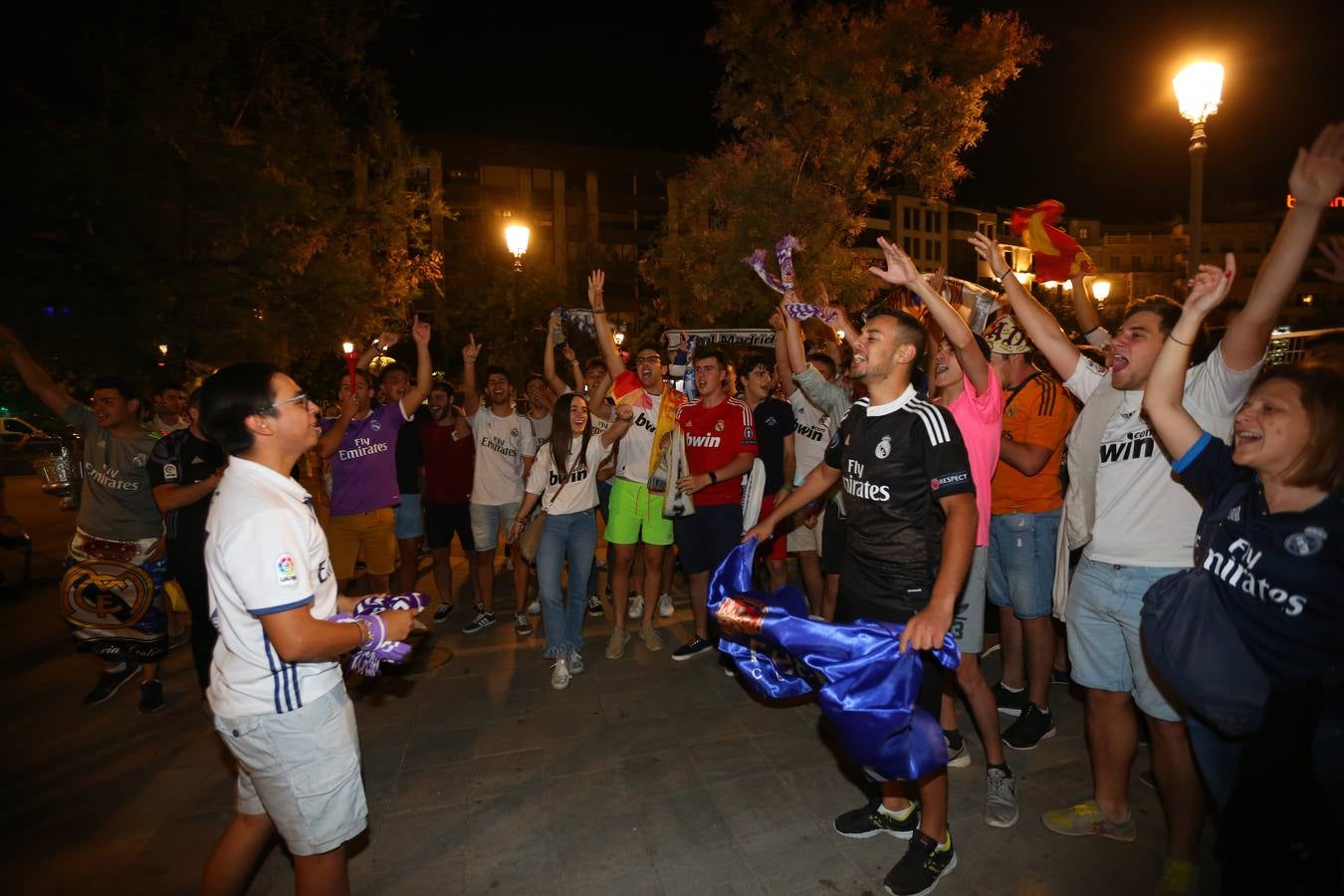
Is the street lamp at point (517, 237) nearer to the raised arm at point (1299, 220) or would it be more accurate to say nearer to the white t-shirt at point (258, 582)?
the white t-shirt at point (258, 582)

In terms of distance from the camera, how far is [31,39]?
8.86 meters

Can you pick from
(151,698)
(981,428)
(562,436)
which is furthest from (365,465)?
(981,428)

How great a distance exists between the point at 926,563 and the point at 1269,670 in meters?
1.16

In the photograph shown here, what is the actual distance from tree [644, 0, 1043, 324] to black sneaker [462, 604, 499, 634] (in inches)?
442

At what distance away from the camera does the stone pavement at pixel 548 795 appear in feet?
10.5

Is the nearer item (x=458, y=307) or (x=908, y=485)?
(x=908, y=485)

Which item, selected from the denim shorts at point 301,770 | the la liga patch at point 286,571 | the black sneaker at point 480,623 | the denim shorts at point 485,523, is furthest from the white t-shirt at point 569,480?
the la liga patch at point 286,571

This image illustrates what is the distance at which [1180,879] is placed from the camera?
2908 millimetres

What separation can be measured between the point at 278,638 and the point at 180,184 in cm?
1141

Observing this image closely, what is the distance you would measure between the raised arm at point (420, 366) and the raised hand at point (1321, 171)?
4.67 m

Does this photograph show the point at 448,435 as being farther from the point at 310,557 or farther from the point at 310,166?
the point at 310,166

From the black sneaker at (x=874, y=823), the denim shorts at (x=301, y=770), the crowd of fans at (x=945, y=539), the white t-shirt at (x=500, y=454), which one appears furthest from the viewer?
the white t-shirt at (x=500, y=454)

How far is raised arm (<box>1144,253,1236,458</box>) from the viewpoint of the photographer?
2.58 meters

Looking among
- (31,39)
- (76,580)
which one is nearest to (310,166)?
(31,39)
